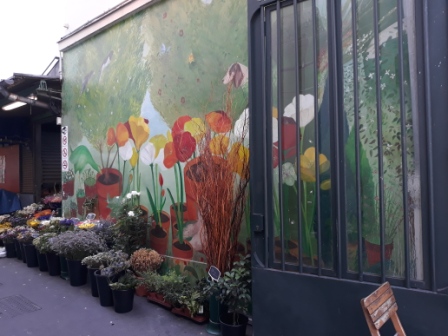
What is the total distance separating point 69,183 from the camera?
314 inches

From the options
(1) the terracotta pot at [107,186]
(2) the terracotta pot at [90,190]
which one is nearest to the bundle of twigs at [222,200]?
(1) the terracotta pot at [107,186]

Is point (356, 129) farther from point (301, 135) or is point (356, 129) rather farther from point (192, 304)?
point (192, 304)

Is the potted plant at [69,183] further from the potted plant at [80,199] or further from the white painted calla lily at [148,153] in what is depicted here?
the white painted calla lily at [148,153]

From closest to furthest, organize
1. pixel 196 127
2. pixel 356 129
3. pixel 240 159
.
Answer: pixel 356 129
pixel 240 159
pixel 196 127

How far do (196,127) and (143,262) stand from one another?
208 cm

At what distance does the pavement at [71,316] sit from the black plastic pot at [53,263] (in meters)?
0.41

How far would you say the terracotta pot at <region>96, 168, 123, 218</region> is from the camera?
662cm

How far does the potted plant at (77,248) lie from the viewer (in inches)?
221

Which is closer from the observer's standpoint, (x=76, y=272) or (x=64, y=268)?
(x=76, y=272)

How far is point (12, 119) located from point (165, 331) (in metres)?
9.21

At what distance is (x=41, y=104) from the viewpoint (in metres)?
8.28

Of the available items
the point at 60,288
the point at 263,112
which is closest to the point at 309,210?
the point at 263,112

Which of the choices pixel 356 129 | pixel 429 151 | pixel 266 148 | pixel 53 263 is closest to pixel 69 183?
pixel 53 263

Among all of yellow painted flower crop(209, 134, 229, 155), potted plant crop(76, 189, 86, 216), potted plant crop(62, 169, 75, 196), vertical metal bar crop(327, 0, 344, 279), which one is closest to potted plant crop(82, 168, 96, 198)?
potted plant crop(76, 189, 86, 216)
